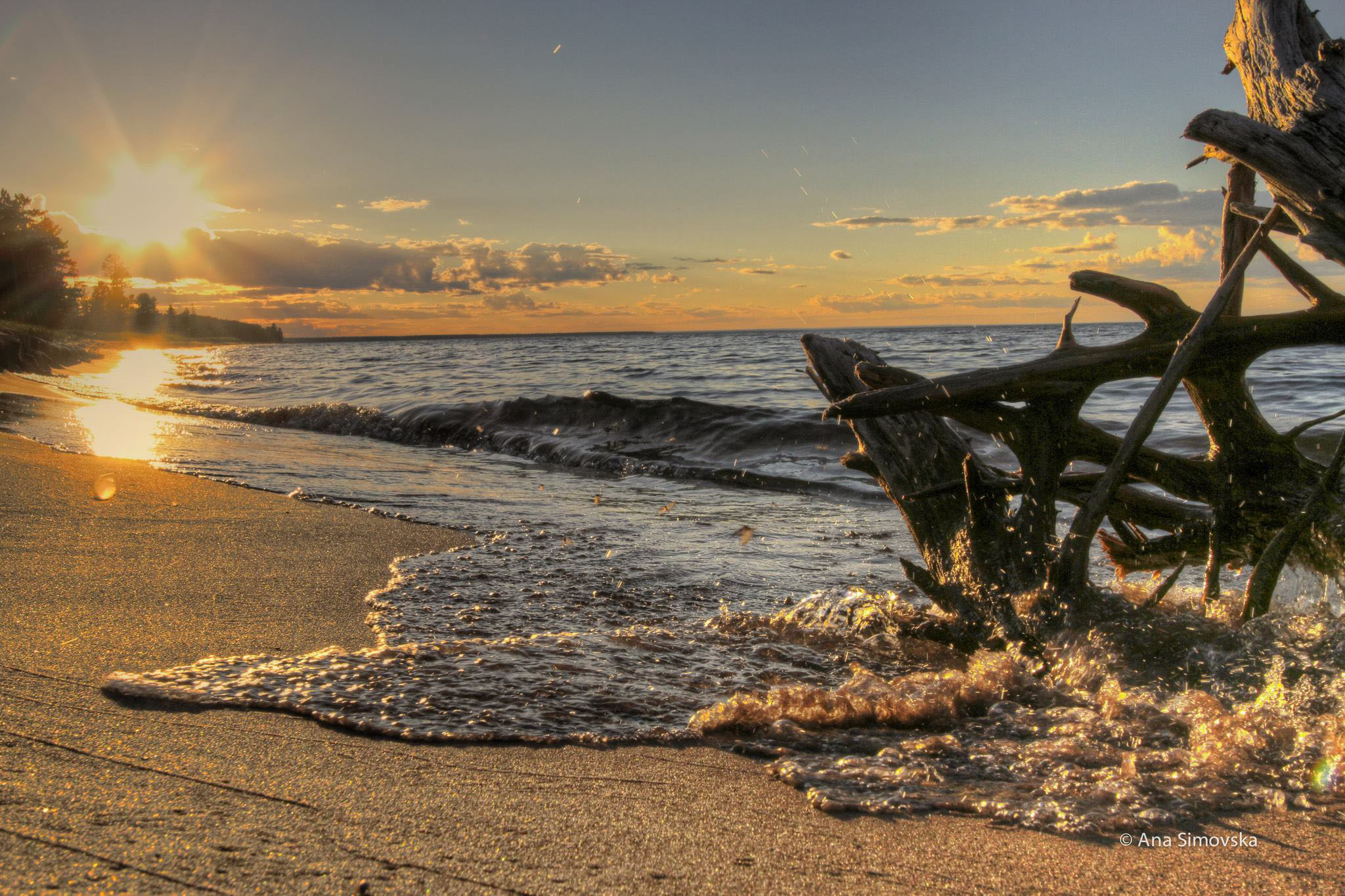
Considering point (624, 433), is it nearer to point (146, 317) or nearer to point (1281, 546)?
point (1281, 546)

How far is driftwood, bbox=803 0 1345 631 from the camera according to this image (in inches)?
106

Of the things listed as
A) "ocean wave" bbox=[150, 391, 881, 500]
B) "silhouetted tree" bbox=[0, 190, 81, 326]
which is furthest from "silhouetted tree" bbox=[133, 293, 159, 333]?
"ocean wave" bbox=[150, 391, 881, 500]

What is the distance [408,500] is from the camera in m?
7.00

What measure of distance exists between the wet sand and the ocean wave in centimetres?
654

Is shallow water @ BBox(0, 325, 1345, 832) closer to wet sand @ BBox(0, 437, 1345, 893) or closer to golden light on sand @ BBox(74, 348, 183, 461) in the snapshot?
wet sand @ BBox(0, 437, 1345, 893)

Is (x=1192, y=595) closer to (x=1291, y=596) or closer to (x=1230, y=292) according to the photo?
(x=1291, y=596)

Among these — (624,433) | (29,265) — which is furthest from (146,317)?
(624,433)

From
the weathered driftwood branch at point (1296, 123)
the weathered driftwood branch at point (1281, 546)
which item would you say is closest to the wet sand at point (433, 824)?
the weathered driftwood branch at point (1281, 546)

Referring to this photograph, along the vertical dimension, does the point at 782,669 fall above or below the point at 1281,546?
below

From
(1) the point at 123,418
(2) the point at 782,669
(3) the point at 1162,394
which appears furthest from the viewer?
(1) the point at 123,418

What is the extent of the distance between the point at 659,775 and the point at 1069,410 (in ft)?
7.12

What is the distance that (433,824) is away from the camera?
1.86 m

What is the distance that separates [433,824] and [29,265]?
2370 inches

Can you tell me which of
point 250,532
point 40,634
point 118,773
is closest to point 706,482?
point 250,532
